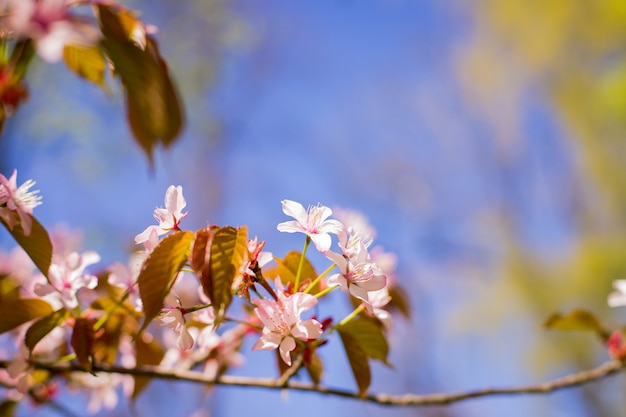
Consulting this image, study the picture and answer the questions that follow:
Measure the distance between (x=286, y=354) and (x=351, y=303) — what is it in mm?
255

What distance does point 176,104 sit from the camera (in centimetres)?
51

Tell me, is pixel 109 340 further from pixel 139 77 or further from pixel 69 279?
pixel 139 77

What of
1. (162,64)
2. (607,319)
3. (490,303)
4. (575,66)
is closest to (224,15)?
(575,66)

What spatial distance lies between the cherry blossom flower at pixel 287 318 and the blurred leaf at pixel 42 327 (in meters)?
0.22

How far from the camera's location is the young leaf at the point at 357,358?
1.86 feet

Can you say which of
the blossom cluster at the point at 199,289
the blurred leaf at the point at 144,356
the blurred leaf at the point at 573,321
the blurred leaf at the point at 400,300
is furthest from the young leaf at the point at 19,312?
the blurred leaf at the point at 573,321

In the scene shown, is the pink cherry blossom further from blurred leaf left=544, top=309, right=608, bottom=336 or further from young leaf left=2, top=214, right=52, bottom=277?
blurred leaf left=544, top=309, right=608, bottom=336

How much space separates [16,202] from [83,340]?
14cm

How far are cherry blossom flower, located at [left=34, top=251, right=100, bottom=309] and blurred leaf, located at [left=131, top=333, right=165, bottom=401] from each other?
0.37 ft

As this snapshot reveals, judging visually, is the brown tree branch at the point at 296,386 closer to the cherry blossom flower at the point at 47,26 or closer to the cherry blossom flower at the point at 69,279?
the cherry blossom flower at the point at 69,279

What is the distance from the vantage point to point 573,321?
2.45 feet

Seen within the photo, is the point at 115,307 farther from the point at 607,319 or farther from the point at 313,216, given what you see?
the point at 607,319

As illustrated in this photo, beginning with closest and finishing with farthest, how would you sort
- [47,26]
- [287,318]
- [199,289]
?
[47,26]
[287,318]
[199,289]

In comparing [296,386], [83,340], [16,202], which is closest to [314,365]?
[296,386]
